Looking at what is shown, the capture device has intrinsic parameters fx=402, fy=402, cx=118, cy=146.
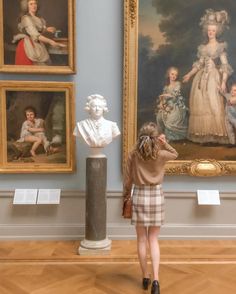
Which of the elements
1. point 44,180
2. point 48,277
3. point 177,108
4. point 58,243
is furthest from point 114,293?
point 177,108

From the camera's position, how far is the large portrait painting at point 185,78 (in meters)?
5.96

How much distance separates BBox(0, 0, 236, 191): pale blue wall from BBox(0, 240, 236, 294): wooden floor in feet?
2.92

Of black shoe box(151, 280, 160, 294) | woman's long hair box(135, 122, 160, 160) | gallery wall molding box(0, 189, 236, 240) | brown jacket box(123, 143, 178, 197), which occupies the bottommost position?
black shoe box(151, 280, 160, 294)

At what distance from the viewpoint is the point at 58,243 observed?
6012mm

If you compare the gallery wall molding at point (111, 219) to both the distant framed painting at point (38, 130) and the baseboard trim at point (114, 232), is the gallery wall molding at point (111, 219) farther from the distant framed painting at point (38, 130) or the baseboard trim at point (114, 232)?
the distant framed painting at point (38, 130)

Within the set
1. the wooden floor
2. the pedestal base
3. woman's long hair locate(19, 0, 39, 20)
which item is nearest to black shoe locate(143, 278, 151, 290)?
the wooden floor

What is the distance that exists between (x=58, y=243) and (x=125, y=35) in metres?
3.24

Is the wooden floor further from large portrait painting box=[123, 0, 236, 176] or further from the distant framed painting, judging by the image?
large portrait painting box=[123, 0, 236, 176]

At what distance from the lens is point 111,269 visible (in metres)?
5.00

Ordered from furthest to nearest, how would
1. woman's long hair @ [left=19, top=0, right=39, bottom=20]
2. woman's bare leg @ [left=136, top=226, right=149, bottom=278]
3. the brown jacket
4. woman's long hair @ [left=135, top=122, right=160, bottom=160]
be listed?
woman's long hair @ [left=19, top=0, right=39, bottom=20], woman's bare leg @ [left=136, top=226, right=149, bottom=278], the brown jacket, woman's long hair @ [left=135, top=122, right=160, bottom=160]

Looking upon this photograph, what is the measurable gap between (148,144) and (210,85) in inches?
92.9

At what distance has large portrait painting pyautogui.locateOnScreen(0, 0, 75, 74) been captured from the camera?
5895 millimetres

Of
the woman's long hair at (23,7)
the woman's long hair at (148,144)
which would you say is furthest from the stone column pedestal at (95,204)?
the woman's long hair at (23,7)

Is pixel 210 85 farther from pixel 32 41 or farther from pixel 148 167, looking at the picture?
pixel 32 41
